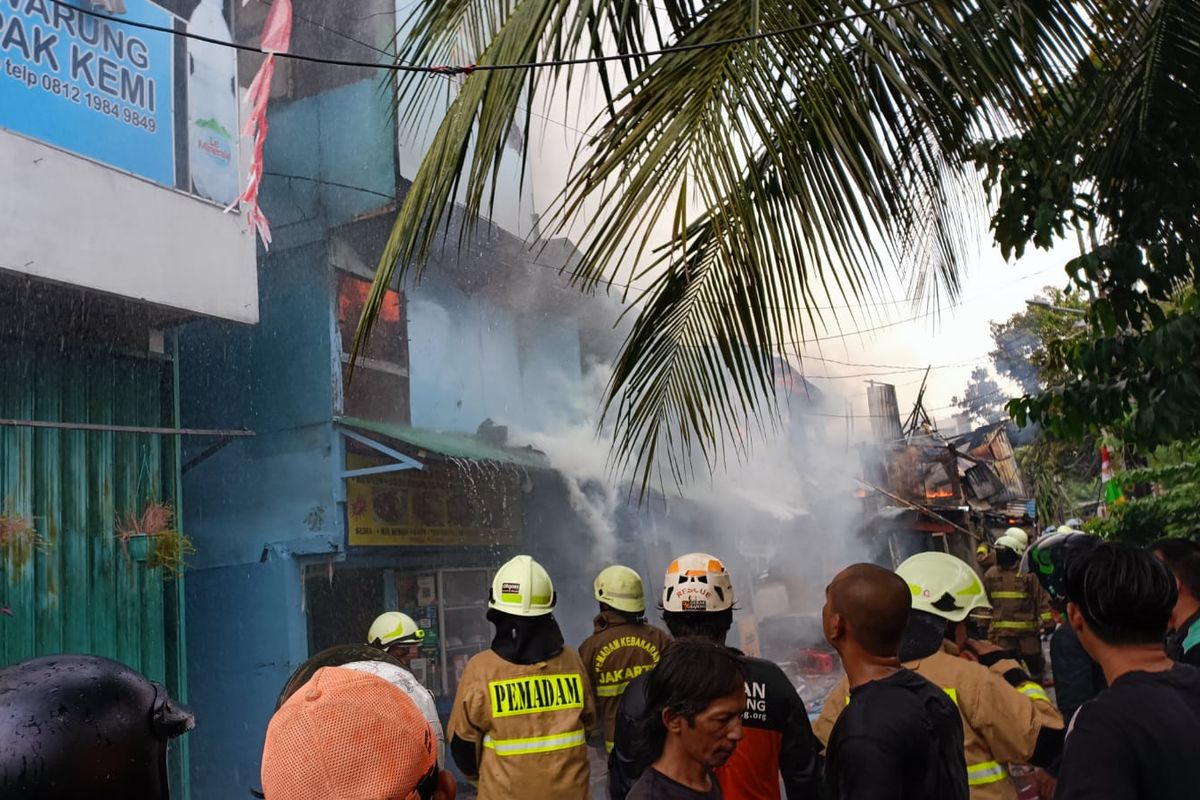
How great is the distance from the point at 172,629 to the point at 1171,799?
7.79 meters

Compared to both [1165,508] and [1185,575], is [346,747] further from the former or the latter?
[1165,508]

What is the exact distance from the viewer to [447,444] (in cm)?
1043

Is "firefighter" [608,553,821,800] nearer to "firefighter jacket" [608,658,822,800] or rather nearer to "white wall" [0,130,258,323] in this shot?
"firefighter jacket" [608,658,822,800]

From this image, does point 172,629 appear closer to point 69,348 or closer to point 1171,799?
Result: point 69,348

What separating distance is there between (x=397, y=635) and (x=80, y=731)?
15.0 ft

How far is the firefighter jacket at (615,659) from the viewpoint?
4570 millimetres

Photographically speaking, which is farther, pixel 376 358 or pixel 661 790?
pixel 376 358

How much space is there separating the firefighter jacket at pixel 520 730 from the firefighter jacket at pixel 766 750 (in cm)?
82

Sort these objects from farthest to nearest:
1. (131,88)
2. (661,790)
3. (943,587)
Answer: (131,88) < (943,587) < (661,790)

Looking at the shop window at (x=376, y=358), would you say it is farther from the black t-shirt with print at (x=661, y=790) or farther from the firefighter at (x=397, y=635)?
the black t-shirt with print at (x=661, y=790)

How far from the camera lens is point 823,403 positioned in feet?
78.2

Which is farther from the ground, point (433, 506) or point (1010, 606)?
point (433, 506)

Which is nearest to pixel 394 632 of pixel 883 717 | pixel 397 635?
pixel 397 635

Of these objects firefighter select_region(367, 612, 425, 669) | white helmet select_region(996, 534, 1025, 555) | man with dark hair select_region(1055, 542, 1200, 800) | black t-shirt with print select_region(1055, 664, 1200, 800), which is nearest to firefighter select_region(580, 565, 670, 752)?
firefighter select_region(367, 612, 425, 669)
